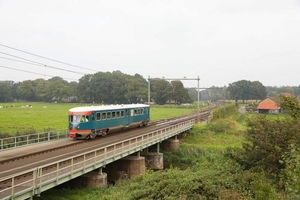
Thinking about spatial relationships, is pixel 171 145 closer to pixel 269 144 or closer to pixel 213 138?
pixel 213 138

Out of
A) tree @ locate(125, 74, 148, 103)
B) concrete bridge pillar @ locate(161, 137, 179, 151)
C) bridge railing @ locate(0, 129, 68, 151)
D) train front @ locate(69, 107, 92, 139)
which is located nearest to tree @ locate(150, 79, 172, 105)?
tree @ locate(125, 74, 148, 103)

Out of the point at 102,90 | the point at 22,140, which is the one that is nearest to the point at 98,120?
the point at 22,140

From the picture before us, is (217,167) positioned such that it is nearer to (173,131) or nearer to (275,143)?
(275,143)

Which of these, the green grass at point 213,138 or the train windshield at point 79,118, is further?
the green grass at point 213,138

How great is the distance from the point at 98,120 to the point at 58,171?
13.6m

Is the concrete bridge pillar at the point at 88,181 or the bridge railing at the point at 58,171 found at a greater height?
the bridge railing at the point at 58,171

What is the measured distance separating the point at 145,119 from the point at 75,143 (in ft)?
55.6

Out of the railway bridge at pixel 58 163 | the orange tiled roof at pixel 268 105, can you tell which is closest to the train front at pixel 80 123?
the railway bridge at pixel 58 163

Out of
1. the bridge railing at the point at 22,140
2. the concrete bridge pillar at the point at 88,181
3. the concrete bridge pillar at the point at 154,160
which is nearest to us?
the concrete bridge pillar at the point at 88,181

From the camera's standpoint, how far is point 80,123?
27.3 meters

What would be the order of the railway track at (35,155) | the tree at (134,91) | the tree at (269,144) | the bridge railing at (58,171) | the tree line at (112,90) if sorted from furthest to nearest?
the tree at (134,91), the tree line at (112,90), the tree at (269,144), the railway track at (35,155), the bridge railing at (58,171)

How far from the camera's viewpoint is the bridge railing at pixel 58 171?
1297cm

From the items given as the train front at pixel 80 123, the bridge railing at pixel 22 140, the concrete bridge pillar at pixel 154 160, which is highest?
the train front at pixel 80 123

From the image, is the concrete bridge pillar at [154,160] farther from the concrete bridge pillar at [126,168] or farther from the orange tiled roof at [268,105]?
the orange tiled roof at [268,105]
